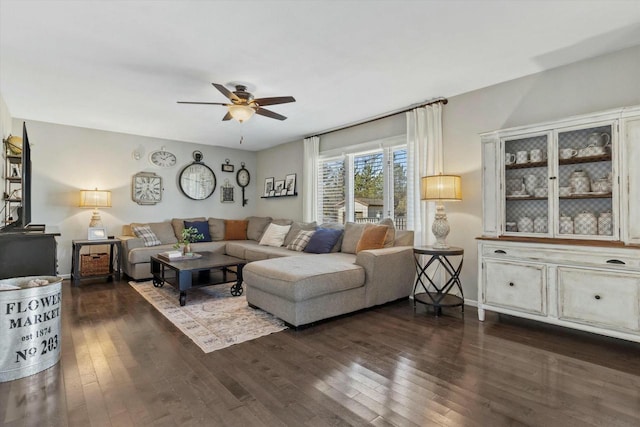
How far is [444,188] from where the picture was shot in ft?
11.5

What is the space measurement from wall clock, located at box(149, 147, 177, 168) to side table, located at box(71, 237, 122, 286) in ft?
5.46

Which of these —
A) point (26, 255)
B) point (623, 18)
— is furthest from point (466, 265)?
point (26, 255)

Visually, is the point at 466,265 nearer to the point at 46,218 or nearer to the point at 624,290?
the point at 624,290

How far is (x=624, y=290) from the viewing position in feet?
7.97

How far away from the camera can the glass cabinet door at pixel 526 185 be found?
302 cm

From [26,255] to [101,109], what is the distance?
238 cm

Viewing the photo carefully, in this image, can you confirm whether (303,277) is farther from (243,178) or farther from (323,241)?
(243,178)

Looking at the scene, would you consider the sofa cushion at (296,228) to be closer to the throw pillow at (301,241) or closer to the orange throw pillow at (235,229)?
the throw pillow at (301,241)

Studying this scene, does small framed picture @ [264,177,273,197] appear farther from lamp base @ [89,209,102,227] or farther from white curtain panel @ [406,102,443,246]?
white curtain panel @ [406,102,443,246]

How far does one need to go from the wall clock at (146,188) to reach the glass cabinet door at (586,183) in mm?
6033

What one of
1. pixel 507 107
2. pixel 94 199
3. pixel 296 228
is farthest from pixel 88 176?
pixel 507 107

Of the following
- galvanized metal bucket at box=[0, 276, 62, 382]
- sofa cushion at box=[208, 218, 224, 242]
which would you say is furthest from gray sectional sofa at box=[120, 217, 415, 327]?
galvanized metal bucket at box=[0, 276, 62, 382]

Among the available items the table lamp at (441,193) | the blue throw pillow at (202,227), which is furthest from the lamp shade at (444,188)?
the blue throw pillow at (202,227)

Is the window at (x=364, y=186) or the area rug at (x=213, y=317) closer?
the area rug at (x=213, y=317)
